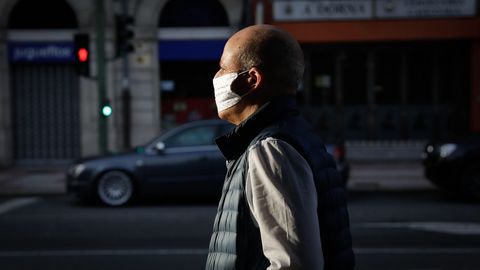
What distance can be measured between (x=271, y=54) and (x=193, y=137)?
9.58 meters

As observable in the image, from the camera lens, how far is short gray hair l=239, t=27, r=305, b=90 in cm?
202

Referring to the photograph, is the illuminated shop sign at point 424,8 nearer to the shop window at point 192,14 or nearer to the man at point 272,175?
the shop window at point 192,14

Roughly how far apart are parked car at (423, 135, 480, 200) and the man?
9751 mm

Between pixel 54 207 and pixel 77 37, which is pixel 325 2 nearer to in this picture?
pixel 77 37

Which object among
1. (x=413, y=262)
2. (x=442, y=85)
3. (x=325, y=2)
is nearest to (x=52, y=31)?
(x=325, y=2)

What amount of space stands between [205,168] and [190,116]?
7.19m

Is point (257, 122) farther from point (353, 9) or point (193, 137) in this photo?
point (353, 9)

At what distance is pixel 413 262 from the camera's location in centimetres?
682

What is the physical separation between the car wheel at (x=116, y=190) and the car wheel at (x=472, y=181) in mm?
5400

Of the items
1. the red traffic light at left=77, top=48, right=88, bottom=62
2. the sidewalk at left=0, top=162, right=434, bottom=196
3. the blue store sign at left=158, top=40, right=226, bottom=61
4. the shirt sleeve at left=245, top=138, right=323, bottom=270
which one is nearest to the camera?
the shirt sleeve at left=245, top=138, right=323, bottom=270

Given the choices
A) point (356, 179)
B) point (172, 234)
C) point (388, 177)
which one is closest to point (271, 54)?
point (172, 234)

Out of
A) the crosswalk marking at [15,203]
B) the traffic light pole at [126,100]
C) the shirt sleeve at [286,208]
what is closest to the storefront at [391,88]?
the traffic light pole at [126,100]

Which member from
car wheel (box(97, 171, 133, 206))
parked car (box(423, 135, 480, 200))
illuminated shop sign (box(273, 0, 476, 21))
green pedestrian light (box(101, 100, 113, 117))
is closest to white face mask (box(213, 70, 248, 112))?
car wheel (box(97, 171, 133, 206))

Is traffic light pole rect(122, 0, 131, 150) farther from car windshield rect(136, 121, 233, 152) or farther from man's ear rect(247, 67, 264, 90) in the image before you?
man's ear rect(247, 67, 264, 90)
